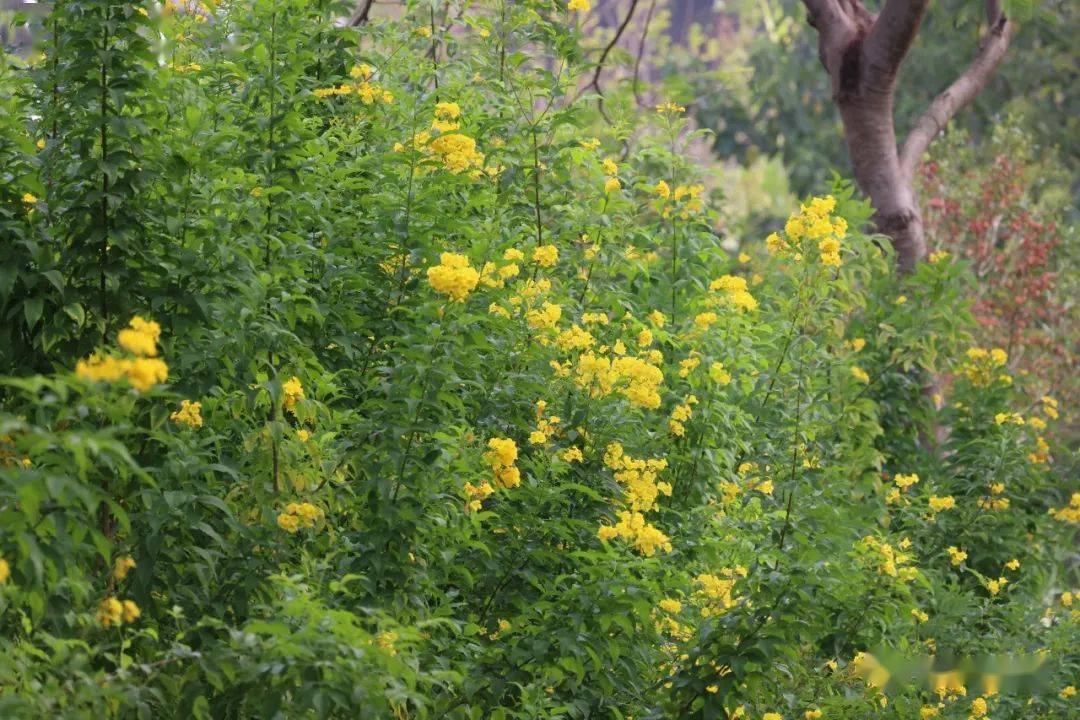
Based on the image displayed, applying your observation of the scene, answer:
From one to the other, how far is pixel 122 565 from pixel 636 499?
1.40 m

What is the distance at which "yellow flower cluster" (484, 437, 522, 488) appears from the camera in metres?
3.60

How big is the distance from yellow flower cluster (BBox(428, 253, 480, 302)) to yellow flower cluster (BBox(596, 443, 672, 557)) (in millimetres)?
690

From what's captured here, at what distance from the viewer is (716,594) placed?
162 inches

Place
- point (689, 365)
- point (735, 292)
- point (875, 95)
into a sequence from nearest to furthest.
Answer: point (689, 365)
point (735, 292)
point (875, 95)

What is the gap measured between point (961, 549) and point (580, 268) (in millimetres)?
2083

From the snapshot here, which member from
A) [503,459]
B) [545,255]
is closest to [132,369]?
[503,459]

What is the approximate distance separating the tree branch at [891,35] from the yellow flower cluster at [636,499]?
449 cm

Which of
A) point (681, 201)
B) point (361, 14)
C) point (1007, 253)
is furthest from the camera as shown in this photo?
point (1007, 253)

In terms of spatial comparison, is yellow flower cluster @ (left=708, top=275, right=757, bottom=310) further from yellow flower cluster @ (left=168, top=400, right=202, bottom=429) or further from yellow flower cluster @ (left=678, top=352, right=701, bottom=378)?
yellow flower cluster @ (left=168, top=400, right=202, bottom=429)

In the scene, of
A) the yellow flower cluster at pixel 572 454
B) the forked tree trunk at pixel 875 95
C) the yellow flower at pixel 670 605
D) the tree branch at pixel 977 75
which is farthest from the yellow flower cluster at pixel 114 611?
the tree branch at pixel 977 75

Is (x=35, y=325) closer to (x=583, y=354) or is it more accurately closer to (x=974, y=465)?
(x=583, y=354)

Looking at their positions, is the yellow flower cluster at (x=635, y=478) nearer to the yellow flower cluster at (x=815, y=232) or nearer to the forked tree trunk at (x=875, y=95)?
the yellow flower cluster at (x=815, y=232)

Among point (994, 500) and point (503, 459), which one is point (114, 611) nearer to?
point (503, 459)

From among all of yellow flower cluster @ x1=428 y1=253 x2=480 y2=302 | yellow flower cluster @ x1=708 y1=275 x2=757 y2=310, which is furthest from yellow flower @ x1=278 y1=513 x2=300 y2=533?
yellow flower cluster @ x1=708 y1=275 x2=757 y2=310
